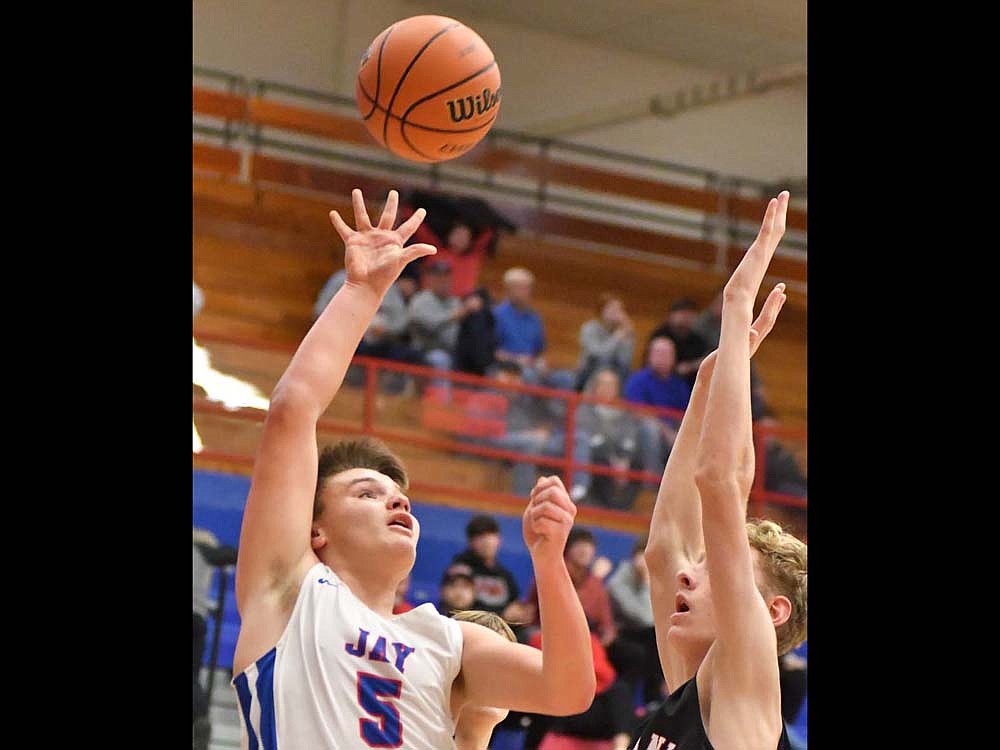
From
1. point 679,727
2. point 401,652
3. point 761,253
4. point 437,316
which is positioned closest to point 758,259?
point 761,253

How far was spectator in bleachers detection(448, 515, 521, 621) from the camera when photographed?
809cm

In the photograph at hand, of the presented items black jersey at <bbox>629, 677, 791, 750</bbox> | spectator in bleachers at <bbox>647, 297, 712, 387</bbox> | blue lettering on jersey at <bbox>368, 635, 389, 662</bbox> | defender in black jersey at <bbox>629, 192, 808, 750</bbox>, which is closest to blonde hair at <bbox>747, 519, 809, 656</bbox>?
defender in black jersey at <bbox>629, 192, 808, 750</bbox>

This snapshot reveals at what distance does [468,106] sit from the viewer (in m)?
4.02

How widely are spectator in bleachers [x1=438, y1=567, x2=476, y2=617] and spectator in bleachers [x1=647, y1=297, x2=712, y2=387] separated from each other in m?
3.35

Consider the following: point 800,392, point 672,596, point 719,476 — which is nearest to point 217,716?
point 672,596

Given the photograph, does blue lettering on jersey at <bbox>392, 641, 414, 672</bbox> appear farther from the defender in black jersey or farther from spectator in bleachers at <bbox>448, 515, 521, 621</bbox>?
spectator in bleachers at <bbox>448, 515, 521, 621</bbox>

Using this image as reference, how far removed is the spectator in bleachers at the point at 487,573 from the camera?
26.6 feet

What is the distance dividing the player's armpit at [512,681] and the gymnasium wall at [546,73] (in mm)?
9763

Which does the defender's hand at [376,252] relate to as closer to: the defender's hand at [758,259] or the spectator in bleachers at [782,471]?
the defender's hand at [758,259]

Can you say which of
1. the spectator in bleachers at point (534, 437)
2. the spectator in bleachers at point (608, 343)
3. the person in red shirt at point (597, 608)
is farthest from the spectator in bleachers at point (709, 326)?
the person in red shirt at point (597, 608)

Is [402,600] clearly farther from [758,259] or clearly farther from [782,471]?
[758,259]

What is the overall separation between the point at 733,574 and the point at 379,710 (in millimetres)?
727
